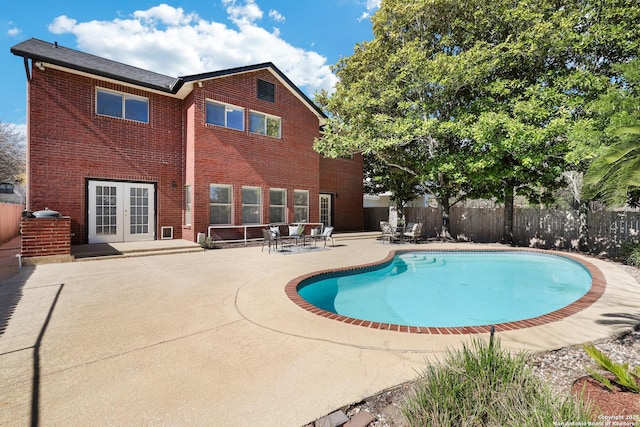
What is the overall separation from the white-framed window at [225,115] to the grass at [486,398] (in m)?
11.7

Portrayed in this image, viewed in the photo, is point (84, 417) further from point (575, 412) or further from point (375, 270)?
point (375, 270)

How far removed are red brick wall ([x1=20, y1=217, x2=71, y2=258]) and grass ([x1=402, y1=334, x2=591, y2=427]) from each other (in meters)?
9.36

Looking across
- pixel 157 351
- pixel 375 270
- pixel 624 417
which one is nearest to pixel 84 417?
pixel 157 351

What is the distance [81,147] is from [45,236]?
3.85m

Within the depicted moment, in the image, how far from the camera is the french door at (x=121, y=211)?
33.2ft

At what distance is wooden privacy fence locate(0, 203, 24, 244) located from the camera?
1079 cm

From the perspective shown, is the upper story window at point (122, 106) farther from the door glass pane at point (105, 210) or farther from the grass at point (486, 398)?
the grass at point (486, 398)

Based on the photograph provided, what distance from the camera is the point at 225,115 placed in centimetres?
1187

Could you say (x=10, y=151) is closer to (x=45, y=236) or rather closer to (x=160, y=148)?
(x=160, y=148)

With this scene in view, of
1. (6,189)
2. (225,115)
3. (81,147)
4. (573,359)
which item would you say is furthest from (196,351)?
(6,189)

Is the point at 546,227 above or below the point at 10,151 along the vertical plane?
below

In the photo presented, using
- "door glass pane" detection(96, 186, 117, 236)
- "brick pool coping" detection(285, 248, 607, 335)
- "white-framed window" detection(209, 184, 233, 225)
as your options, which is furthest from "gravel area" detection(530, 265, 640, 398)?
"door glass pane" detection(96, 186, 117, 236)

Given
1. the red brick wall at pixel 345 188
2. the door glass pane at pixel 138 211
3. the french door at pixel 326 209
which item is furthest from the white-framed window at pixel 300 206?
the door glass pane at pixel 138 211

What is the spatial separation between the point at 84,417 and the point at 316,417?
1670 millimetres
